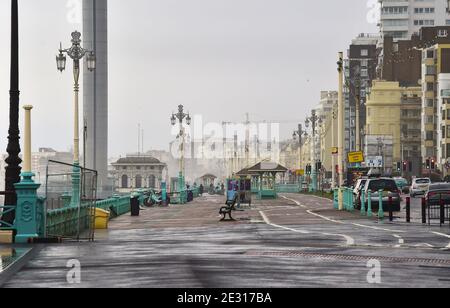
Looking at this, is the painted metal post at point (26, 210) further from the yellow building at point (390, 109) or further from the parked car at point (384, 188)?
the yellow building at point (390, 109)

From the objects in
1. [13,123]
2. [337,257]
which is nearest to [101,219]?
[13,123]

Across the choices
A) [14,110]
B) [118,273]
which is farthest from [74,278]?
[14,110]

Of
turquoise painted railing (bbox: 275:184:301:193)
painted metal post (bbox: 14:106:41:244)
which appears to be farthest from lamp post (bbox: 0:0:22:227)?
turquoise painted railing (bbox: 275:184:301:193)

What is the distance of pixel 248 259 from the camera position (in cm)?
2069

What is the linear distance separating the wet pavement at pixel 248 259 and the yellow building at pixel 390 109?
149 metres

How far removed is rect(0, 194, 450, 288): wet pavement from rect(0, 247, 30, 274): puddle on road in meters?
0.37

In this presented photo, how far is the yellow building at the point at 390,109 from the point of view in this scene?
181 meters

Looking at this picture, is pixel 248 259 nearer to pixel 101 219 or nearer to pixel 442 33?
pixel 101 219

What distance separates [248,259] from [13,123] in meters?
11.9

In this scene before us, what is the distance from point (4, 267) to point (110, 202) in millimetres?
34353

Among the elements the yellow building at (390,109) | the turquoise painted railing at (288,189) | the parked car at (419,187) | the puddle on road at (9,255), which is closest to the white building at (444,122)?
the turquoise painted railing at (288,189)

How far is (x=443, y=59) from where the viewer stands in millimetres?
157500

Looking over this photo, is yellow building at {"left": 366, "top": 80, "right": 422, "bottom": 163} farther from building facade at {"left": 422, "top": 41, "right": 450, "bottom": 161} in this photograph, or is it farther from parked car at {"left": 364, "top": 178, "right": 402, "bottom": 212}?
parked car at {"left": 364, "top": 178, "right": 402, "bottom": 212}

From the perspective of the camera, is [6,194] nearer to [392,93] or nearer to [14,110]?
[14,110]
